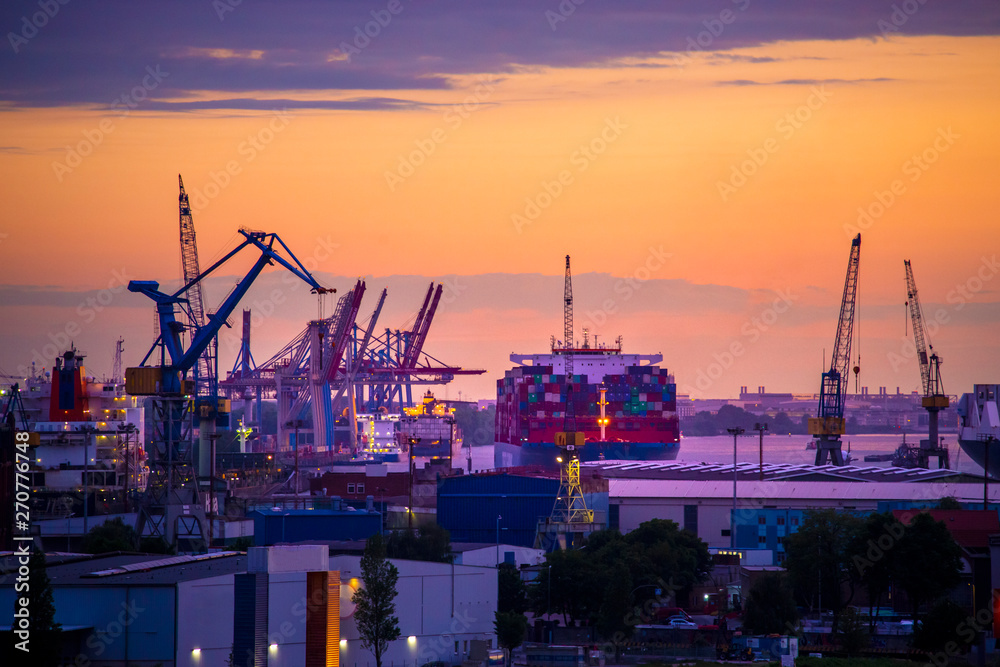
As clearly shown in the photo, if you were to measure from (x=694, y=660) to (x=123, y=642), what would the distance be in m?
12.6

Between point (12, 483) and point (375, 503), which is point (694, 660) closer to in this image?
point (12, 483)

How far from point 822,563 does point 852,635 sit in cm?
636

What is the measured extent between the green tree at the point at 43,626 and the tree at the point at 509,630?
10.1 metres

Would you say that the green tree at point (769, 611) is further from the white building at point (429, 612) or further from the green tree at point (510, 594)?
the white building at point (429, 612)

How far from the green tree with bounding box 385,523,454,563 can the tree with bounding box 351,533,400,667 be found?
10.7m

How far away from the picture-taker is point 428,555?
40750 mm

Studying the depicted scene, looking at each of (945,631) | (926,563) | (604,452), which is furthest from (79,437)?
(604,452)

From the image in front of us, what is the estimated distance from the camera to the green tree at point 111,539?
39.1m

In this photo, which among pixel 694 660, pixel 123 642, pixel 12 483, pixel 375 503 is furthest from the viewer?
pixel 375 503

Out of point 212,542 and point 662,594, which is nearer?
point 662,594

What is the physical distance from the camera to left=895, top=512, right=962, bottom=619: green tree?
35906 mm

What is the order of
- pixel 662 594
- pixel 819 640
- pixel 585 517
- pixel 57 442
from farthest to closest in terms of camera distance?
pixel 57 442, pixel 585 517, pixel 662 594, pixel 819 640

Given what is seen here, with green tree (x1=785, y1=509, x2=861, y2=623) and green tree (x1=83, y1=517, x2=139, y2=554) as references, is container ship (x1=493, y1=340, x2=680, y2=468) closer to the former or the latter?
green tree (x1=83, y1=517, x2=139, y2=554)

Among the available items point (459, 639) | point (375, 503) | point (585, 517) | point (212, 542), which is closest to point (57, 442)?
point (375, 503)
